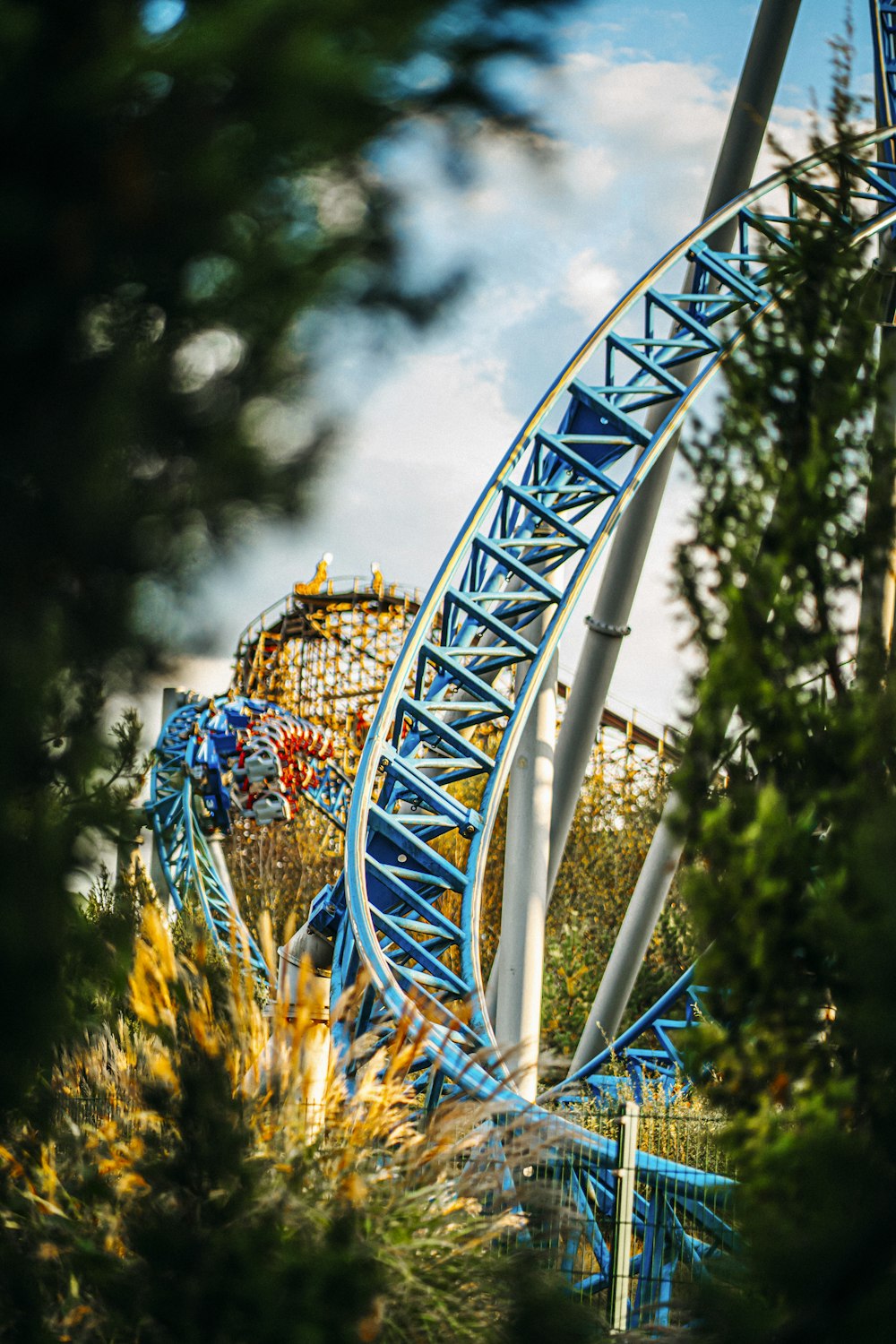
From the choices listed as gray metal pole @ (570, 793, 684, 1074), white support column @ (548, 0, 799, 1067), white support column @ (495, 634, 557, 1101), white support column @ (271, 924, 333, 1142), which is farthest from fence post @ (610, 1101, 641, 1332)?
Result: gray metal pole @ (570, 793, 684, 1074)

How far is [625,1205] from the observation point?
4.91 meters

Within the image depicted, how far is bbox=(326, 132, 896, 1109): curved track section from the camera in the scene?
7.36 m

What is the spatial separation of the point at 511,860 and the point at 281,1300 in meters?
7.07

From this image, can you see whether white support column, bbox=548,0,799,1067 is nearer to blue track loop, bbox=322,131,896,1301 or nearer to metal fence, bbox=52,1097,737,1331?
blue track loop, bbox=322,131,896,1301

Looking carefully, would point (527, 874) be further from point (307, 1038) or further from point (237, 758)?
point (307, 1038)

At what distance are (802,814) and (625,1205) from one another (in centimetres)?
309

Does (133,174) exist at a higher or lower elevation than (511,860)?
lower

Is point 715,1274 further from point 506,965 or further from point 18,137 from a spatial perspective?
point 506,965

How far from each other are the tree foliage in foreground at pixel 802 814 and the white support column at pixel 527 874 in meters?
5.95

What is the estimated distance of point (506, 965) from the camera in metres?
8.63

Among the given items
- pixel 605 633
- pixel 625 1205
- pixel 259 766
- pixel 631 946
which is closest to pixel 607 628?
pixel 605 633

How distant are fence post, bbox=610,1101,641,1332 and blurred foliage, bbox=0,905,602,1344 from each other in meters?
0.70

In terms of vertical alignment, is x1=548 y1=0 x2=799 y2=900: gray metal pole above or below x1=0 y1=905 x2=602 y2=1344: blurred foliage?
above

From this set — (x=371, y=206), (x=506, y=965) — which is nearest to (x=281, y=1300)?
(x=371, y=206)
